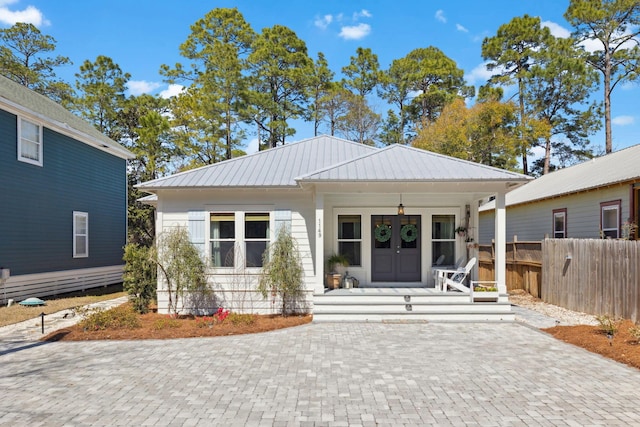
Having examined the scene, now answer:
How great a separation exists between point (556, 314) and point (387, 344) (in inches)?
224

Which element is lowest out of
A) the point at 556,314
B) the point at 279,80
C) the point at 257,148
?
the point at 556,314

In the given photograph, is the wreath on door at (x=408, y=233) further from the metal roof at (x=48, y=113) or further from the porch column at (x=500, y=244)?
the metal roof at (x=48, y=113)

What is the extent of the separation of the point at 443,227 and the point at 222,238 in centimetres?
630

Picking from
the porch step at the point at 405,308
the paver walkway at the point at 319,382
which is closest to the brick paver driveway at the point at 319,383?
the paver walkway at the point at 319,382

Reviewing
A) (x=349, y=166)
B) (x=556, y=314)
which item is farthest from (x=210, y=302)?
(x=556, y=314)

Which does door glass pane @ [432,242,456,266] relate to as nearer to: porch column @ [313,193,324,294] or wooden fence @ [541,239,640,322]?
wooden fence @ [541,239,640,322]

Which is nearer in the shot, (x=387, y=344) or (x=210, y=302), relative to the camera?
(x=387, y=344)

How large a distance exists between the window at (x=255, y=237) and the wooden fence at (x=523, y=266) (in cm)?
888

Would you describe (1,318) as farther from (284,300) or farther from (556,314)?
(556,314)

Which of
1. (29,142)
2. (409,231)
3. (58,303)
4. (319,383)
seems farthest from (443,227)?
(29,142)

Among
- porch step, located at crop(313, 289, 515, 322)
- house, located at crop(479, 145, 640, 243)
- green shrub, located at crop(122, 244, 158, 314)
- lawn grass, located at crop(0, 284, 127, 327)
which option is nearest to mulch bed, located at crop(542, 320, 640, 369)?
porch step, located at crop(313, 289, 515, 322)

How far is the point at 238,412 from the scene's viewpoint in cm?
471

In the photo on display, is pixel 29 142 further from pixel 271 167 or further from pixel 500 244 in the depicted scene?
pixel 500 244

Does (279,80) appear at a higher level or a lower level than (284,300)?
higher
